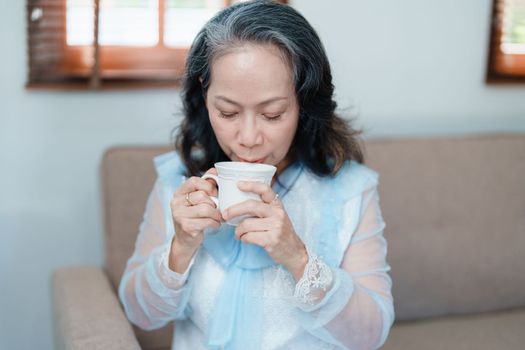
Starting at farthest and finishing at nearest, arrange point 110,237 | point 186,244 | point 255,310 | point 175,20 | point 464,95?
point 464,95, point 175,20, point 110,237, point 255,310, point 186,244

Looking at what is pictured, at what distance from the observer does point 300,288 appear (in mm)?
1280

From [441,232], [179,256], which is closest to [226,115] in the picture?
[179,256]

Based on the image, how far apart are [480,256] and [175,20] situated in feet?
3.72

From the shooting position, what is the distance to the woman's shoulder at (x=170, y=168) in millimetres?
1609

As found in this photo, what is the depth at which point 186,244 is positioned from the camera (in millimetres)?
1332

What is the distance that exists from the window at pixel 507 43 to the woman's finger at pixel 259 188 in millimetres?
1426

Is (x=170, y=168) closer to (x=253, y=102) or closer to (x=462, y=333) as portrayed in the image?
(x=253, y=102)

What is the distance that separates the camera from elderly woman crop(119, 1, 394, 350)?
128 centimetres

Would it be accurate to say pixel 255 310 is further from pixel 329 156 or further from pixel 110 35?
pixel 110 35

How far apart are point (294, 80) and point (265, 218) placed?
273 millimetres

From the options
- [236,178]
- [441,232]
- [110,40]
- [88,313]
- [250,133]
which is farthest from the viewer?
[441,232]

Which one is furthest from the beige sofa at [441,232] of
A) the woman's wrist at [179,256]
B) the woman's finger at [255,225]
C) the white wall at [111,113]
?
the woman's finger at [255,225]

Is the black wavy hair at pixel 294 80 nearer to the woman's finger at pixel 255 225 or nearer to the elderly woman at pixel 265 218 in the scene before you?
the elderly woman at pixel 265 218

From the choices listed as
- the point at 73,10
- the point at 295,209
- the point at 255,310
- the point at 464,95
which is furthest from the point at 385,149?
the point at 73,10
